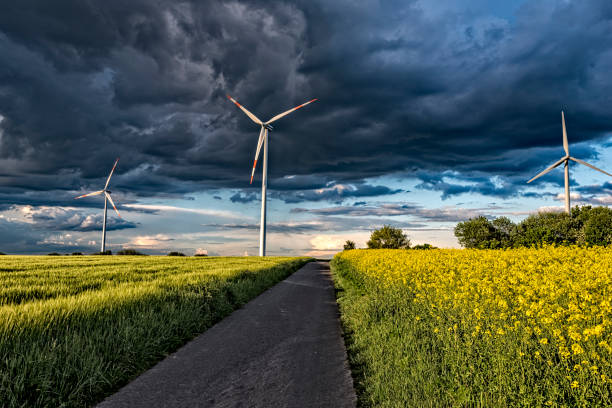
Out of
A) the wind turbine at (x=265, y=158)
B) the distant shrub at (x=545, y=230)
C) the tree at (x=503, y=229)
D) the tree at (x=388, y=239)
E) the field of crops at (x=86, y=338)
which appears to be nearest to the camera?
the field of crops at (x=86, y=338)

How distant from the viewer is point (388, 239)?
9944 cm

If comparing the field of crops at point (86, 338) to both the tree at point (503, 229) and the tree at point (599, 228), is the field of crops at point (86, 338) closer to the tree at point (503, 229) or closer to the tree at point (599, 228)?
the tree at point (599, 228)

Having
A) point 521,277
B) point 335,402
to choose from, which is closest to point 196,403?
point 335,402

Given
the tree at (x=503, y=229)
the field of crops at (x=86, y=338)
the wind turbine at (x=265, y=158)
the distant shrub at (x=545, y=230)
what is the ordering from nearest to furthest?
1. the field of crops at (x=86, y=338)
2. the wind turbine at (x=265, y=158)
3. the distant shrub at (x=545, y=230)
4. the tree at (x=503, y=229)

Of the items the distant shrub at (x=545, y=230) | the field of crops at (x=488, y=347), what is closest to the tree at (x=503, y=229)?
the distant shrub at (x=545, y=230)

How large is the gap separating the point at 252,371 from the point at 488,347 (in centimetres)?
423

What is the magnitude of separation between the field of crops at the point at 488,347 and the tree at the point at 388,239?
298 feet

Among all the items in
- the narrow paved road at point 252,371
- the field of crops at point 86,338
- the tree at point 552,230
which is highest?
the tree at point 552,230

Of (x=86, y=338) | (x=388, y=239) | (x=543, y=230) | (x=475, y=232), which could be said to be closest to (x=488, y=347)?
(x=86, y=338)

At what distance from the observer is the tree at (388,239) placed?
98500 mm

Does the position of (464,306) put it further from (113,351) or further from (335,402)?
(113,351)

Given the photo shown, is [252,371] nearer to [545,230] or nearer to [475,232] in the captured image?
[545,230]

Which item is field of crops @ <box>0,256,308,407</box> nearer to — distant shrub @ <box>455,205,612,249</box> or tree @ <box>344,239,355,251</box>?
distant shrub @ <box>455,205,612,249</box>

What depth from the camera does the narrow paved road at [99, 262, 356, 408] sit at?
5594 mm
